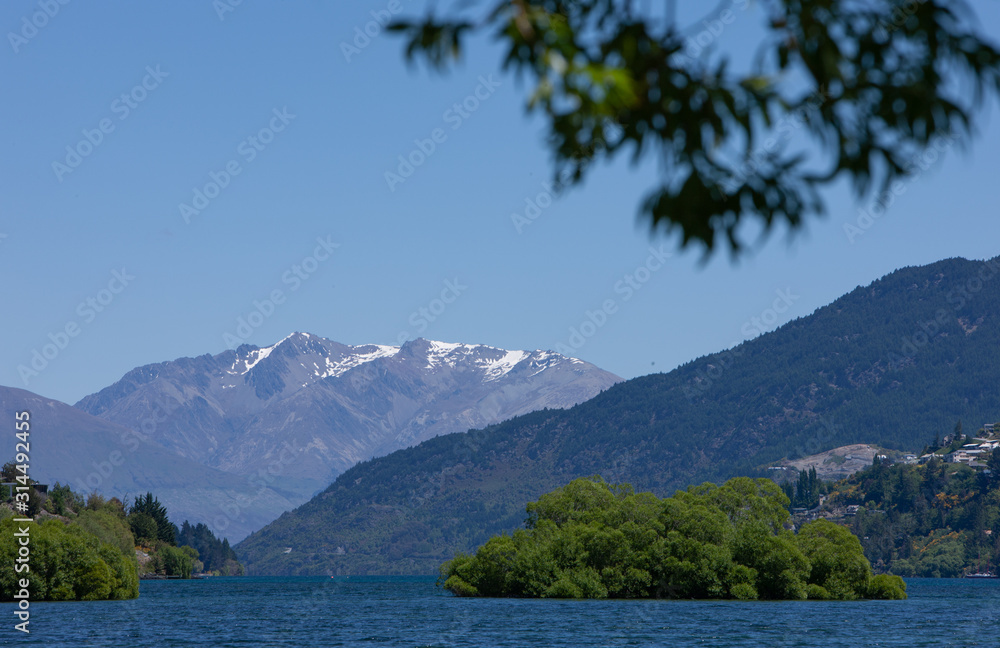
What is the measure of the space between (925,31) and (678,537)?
117 metres

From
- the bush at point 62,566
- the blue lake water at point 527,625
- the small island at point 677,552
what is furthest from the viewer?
the small island at point 677,552

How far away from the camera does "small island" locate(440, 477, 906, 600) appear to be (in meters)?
123

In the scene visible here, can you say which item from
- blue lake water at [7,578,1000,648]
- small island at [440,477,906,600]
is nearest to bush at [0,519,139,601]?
blue lake water at [7,578,1000,648]

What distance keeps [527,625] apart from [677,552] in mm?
37357

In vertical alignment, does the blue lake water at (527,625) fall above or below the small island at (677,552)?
below

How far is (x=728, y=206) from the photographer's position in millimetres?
9438

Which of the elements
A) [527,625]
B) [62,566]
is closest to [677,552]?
[527,625]

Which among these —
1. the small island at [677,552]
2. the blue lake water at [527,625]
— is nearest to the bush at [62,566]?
the blue lake water at [527,625]

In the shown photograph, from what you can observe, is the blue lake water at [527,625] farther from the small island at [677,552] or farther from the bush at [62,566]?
the small island at [677,552]

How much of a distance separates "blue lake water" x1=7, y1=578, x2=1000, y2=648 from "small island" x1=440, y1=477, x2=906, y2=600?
197 inches

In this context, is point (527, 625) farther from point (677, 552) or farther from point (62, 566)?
point (62, 566)

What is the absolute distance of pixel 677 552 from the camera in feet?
404

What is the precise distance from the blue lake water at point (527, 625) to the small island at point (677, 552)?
16.4ft

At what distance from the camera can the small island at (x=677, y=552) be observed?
123m
